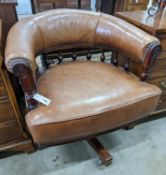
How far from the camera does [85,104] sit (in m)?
0.86

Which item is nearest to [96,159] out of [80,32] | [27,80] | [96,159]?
[96,159]

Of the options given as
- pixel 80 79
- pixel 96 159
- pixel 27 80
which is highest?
pixel 27 80

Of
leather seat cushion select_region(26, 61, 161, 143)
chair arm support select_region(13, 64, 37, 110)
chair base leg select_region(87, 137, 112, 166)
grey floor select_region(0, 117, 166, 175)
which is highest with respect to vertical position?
chair arm support select_region(13, 64, 37, 110)

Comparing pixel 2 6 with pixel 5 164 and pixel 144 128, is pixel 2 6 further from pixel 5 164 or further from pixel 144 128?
pixel 144 128

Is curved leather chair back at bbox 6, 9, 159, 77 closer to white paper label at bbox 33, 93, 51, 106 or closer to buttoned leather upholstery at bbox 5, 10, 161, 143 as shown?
buttoned leather upholstery at bbox 5, 10, 161, 143

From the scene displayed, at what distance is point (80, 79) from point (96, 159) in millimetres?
564

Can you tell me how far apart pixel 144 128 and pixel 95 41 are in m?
0.79

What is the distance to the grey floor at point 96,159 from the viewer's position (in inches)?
45.0

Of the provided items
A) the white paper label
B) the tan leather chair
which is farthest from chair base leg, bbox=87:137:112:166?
the white paper label

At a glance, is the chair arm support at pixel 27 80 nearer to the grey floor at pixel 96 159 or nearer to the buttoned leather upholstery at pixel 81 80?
the buttoned leather upholstery at pixel 81 80

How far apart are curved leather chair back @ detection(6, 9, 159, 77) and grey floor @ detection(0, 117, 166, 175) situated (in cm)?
64

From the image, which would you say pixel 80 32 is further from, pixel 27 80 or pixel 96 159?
pixel 96 159

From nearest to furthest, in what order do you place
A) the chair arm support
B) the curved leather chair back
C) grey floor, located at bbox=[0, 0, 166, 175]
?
the chair arm support, the curved leather chair back, grey floor, located at bbox=[0, 0, 166, 175]

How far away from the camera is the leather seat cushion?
82 centimetres
